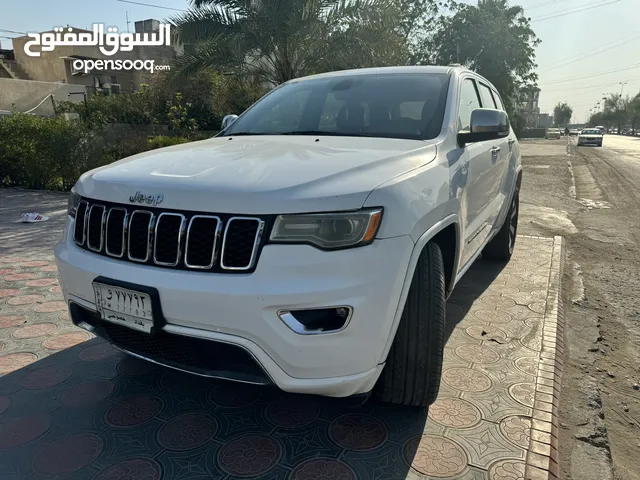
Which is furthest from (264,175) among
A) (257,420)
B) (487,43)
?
(487,43)

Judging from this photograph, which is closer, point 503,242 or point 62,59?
point 503,242

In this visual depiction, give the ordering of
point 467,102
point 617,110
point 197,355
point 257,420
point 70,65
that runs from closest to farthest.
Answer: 1. point 197,355
2. point 257,420
3. point 467,102
4. point 70,65
5. point 617,110

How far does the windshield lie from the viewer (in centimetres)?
272

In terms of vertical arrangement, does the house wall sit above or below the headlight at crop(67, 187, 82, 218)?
above

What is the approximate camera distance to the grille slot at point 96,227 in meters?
2.08

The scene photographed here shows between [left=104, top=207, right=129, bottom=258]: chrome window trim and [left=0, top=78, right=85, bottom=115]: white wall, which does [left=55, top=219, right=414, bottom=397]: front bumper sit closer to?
[left=104, top=207, right=129, bottom=258]: chrome window trim

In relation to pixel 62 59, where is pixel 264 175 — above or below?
below

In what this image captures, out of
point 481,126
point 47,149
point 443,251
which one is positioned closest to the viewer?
point 443,251

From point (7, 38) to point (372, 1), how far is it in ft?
103

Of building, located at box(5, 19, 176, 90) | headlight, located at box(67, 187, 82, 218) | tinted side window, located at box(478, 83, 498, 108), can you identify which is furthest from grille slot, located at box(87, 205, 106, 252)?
building, located at box(5, 19, 176, 90)

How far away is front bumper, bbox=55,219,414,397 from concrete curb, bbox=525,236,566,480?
821 mm

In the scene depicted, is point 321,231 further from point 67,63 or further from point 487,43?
point 487,43

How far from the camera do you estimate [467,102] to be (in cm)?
318

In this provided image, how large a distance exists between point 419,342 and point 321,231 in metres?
0.69
